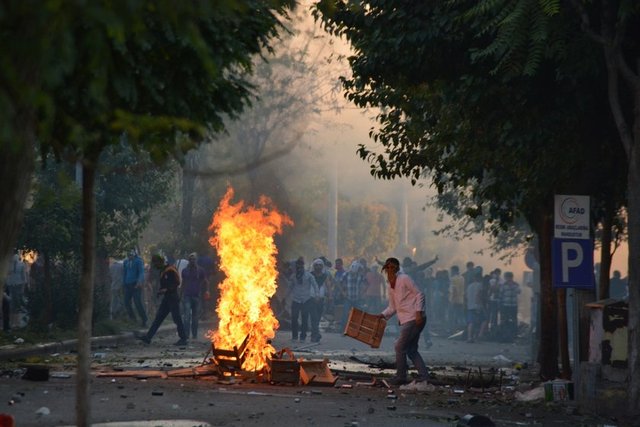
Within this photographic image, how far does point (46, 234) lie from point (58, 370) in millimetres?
7167

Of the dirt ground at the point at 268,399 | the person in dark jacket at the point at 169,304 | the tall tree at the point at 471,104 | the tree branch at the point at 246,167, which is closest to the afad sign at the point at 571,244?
the tall tree at the point at 471,104

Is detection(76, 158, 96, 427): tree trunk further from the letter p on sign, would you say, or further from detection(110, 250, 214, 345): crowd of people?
detection(110, 250, 214, 345): crowd of people

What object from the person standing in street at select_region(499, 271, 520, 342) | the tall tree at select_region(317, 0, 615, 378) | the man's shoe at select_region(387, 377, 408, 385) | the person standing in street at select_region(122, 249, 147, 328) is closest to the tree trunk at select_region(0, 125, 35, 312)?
the tall tree at select_region(317, 0, 615, 378)

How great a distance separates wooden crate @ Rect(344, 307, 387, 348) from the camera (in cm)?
1789

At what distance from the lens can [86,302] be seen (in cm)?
859

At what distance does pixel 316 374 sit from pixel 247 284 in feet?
8.36

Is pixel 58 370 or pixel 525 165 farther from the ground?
pixel 525 165

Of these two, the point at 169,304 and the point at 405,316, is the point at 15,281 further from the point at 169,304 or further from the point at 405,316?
the point at 405,316

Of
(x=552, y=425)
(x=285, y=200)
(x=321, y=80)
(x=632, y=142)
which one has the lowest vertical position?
(x=552, y=425)

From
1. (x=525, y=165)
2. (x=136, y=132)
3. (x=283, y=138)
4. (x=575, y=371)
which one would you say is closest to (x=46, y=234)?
(x=525, y=165)

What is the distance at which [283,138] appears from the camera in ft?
171

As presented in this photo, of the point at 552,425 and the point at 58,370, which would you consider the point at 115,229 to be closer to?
the point at 58,370

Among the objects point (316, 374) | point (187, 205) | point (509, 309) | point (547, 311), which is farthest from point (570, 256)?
A: point (187, 205)

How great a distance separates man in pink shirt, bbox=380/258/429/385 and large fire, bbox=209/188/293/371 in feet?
5.93
